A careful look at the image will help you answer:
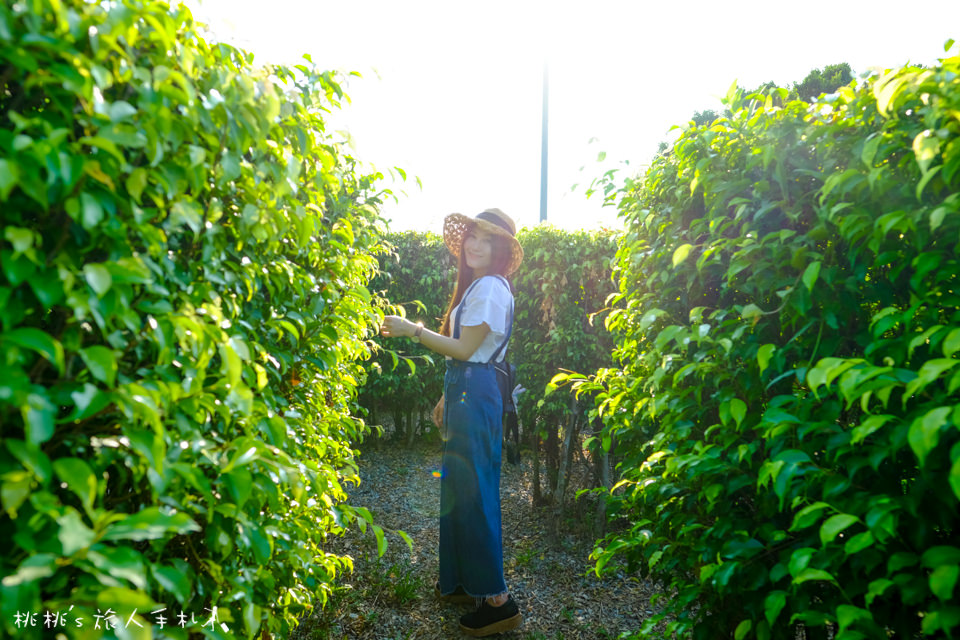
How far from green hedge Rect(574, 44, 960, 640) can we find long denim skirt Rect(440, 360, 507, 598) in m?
0.98

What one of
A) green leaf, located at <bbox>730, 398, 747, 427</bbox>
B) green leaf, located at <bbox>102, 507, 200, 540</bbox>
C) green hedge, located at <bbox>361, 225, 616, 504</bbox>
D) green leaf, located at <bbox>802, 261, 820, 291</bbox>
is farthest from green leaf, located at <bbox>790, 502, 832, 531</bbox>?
green hedge, located at <bbox>361, 225, 616, 504</bbox>

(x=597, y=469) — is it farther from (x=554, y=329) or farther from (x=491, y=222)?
(x=491, y=222)

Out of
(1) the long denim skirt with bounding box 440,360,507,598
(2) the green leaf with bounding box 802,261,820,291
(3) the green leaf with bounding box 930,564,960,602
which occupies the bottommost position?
(1) the long denim skirt with bounding box 440,360,507,598

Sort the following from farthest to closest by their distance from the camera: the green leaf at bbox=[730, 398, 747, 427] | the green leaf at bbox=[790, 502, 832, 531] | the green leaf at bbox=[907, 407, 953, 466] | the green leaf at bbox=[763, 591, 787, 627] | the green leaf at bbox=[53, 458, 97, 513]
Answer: the green leaf at bbox=[730, 398, 747, 427]
the green leaf at bbox=[763, 591, 787, 627]
the green leaf at bbox=[790, 502, 832, 531]
the green leaf at bbox=[907, 407, 953, 466]
the green leaf at bbox=[53, 458, 97, 513]

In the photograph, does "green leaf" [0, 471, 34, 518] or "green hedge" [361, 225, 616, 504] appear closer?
"green leaf" [0, 471, 34, 518]

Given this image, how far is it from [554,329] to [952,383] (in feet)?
11.5

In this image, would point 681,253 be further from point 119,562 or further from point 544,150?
point 544,150

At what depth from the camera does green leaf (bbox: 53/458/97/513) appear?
842mm

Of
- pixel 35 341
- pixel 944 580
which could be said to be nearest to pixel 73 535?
pixel 35 341

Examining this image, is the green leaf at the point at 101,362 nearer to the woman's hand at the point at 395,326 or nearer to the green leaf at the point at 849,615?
the green leaf at the point at 849,615

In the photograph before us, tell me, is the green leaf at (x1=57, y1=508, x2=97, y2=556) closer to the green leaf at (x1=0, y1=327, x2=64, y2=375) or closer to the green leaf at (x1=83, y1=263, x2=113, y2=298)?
the green leaf at (x1=0, y1=327, x2=64, y2=375)

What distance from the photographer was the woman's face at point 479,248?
321 cm

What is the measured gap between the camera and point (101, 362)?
880 millimetres

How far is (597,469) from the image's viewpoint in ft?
14.5
